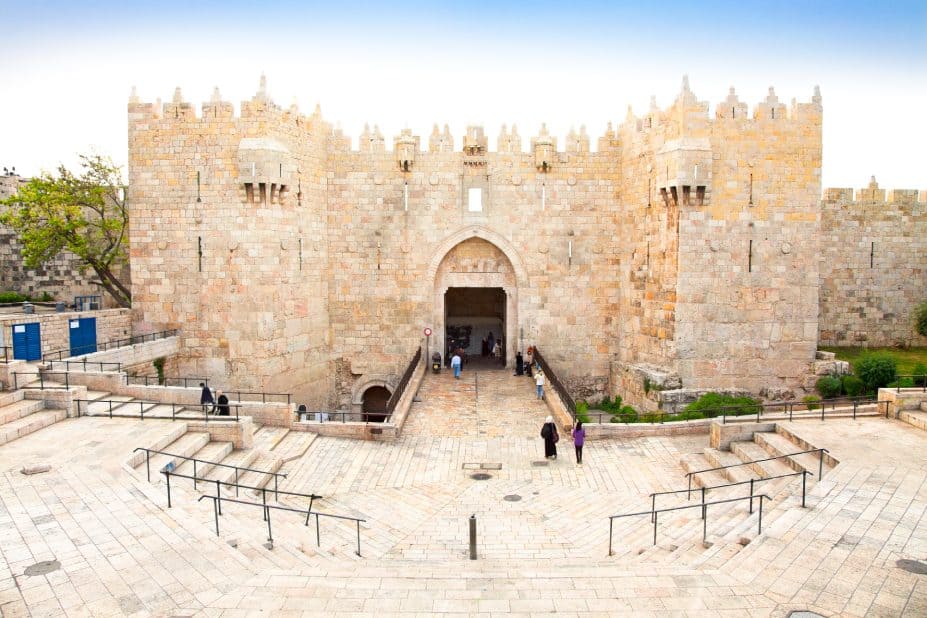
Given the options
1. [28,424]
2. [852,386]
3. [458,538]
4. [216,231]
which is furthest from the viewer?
[216,231]

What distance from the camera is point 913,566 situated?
884cm

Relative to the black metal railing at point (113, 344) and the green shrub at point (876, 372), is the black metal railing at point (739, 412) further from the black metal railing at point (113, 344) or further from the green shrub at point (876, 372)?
the black metal railing at point (113, 344)

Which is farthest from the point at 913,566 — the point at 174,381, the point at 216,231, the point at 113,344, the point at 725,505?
the point at 113,344

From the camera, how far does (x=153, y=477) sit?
12570mm

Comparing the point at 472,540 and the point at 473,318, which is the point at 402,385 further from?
the point at 473,318

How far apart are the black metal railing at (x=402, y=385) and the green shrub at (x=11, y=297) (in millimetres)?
17917

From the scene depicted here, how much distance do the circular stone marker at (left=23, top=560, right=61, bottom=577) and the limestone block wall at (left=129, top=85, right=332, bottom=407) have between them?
42.3 feet

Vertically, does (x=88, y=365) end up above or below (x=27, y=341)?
below

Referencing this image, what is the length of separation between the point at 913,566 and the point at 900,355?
66.5ft

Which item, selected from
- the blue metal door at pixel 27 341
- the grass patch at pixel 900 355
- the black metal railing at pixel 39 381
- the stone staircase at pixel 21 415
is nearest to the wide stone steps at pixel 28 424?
the stone staircase at pixel 21 415

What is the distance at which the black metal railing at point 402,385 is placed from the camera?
18914 millimetres

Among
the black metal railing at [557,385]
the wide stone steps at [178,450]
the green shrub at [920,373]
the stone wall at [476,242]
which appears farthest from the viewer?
the stone wall at [476,242]

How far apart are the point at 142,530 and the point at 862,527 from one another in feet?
36.2

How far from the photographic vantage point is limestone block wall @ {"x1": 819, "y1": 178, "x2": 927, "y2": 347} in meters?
26.8
